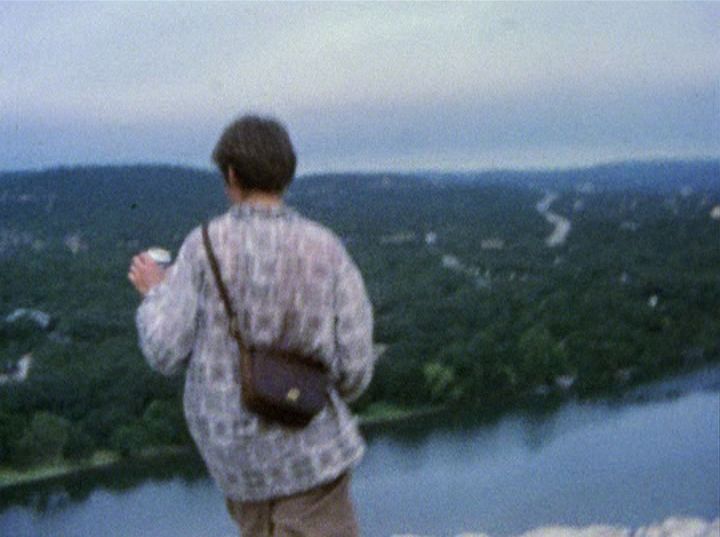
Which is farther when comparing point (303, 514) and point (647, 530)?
point (647, 530)

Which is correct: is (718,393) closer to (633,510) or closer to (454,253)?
(633,510)

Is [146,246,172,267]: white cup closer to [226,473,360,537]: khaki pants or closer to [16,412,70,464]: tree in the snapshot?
[226,473,360,537]: khaki pants

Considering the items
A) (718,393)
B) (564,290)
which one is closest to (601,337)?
(564,290)

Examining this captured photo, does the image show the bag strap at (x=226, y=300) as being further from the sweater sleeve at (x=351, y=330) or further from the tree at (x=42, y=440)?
the tree at (x=42, y=440)

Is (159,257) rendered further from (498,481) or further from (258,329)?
(498,481)

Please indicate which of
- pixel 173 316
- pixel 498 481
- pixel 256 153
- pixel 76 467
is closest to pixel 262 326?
pixel 173 316

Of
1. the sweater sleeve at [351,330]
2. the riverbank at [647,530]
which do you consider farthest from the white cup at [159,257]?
the riverbank at [647,530]
